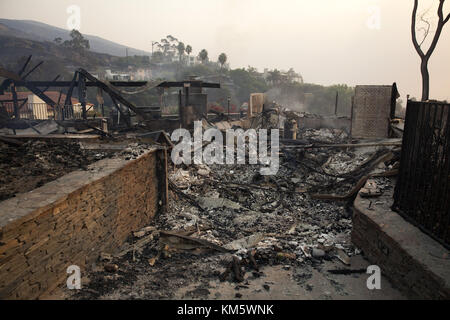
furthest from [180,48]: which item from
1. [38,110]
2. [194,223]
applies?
[194,223]

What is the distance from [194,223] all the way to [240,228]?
1026 mm

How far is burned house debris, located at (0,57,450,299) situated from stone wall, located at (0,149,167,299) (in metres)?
0.02

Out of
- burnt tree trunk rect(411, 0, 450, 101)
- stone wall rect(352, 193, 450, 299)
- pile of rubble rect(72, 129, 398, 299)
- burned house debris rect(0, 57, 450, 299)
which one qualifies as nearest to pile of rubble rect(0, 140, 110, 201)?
burned house debris rect(0, 57, 450, 299)

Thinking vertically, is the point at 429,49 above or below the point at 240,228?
above

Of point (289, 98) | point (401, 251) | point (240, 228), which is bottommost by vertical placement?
point (240, 228)

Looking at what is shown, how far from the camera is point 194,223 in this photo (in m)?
6.82

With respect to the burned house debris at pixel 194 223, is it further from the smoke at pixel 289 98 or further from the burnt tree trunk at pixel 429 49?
the smoke at pixel 289 98

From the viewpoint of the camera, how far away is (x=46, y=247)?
11.5 feet

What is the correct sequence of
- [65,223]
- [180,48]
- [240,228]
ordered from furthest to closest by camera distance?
[180,48] < [240,228] < [65,223]

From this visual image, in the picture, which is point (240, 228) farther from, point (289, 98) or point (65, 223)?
point (289, 98)

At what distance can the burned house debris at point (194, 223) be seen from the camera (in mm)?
3621

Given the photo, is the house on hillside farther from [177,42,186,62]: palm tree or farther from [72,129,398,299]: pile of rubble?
[177,42,186,62]: palm tree

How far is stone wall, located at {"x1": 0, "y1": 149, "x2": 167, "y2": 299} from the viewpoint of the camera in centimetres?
307
